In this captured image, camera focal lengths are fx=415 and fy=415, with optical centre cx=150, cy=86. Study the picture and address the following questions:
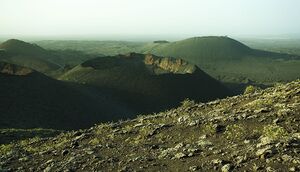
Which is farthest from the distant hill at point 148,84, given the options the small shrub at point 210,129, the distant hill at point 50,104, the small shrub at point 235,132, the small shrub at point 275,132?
the small shrub at point 275,132

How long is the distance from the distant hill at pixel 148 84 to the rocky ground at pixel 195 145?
59.7m

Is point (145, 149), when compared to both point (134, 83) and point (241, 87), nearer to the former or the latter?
point (134, 83)

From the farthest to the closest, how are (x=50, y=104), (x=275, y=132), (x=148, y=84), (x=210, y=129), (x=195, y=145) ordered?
(x=148, y=84), (x=50, y=104), (x=210, y=129), (x=195, y=145), (x=275, y=132)

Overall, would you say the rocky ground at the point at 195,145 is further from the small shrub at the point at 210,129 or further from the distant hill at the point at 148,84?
the distant hill at the point at 148,84

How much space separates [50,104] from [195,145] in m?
55.1

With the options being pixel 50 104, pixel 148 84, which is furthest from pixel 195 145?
pixel 148 84

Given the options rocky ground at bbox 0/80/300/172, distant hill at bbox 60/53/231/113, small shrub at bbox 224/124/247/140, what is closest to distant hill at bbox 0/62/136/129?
distant hill at bbox 60/53/231/113

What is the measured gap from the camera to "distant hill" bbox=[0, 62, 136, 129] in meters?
57.5

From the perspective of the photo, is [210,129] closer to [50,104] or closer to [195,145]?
[195,145]

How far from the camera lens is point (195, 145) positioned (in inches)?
551

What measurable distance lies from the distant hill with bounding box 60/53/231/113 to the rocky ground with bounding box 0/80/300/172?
59.7 meters

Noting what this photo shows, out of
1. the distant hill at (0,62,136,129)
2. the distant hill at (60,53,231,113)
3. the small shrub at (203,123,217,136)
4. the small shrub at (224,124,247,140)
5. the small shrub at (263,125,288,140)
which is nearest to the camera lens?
the small shrub at (263,125,288,140)

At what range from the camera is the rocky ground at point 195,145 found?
448 inches

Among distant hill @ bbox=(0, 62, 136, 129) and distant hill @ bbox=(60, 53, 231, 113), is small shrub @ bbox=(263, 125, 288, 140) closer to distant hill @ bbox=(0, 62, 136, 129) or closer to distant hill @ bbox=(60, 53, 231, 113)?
distant hill @ bbox=(0, 62, 136, 129)
